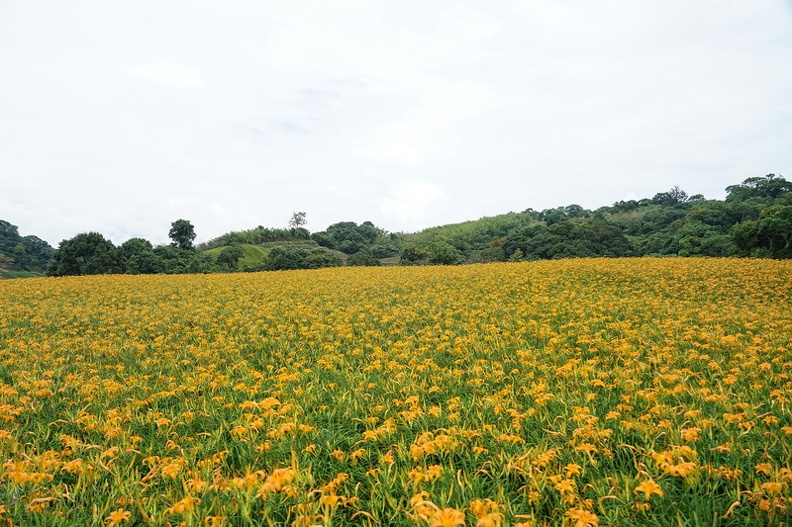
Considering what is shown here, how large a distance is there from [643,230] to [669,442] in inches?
2235

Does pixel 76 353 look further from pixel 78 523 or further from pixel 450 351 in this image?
pixel 450 351

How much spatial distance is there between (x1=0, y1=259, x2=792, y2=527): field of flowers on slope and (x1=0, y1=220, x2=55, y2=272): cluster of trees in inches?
2664

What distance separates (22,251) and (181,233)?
34.9m

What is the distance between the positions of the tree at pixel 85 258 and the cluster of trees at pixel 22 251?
35854 millimetres

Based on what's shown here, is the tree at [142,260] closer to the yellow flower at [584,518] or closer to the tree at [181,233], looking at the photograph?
the tree at [181,233]

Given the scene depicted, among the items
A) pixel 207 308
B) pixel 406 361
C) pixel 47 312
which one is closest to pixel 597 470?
pixel 406 361

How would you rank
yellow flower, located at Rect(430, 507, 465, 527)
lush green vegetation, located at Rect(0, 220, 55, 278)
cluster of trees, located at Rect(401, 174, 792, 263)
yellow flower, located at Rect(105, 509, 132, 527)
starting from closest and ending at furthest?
1. yellow flower, located at Rect(430, 507, 465, 527)
2. yellow flower, located at Rect(105, 509, 132, 527)
3. cluster of trees, located at Rect(401, 174, 792, 263)
4. lush green vegetation, located at Rect(0, 220, 55, 278)

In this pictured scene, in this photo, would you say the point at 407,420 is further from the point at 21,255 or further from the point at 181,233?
the point at 21,255

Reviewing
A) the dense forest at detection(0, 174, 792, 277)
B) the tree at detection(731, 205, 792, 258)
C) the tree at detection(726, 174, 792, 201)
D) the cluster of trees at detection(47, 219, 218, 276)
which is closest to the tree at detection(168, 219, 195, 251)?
the dense forest at detection(0, 174, 792, 277)

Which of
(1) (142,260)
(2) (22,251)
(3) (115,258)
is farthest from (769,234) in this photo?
(2) (22,251)

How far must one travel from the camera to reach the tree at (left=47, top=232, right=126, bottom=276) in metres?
28.6

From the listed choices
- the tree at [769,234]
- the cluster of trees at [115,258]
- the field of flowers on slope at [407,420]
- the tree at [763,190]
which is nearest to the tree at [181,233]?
the cluster of trees at [115,258]

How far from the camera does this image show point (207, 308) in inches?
448

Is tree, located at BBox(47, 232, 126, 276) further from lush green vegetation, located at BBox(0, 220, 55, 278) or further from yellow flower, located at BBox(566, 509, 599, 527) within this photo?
lush green vegetation, located at BBox(0, 220, 55, 278)
